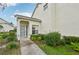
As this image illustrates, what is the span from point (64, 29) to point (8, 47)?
1451mm

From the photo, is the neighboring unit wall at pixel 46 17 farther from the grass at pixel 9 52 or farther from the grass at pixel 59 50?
the grass at pixel 9 52

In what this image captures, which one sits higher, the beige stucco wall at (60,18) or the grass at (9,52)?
the beige stucco wall at (60,18)

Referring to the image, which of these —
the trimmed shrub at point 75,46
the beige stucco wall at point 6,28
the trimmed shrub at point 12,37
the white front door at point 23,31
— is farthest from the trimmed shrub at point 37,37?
the trimmed shrub at point 75,46

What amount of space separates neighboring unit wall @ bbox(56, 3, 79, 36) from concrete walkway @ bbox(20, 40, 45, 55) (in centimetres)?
72

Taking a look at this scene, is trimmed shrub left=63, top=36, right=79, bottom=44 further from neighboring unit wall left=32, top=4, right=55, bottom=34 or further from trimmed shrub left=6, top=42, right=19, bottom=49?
trimmed shrub left=6, top=42, right=19, bottom=49

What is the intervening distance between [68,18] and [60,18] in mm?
200

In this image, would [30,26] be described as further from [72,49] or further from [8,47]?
[72,49]

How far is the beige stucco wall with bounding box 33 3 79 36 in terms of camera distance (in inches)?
202

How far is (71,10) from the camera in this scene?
203 inches

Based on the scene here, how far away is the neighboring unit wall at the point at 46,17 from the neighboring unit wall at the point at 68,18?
14cm

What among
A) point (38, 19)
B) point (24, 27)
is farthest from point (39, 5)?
point (24, 27)

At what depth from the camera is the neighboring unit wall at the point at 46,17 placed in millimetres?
5172

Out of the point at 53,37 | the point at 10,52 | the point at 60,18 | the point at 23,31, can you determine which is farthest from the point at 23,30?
the point at 60,18

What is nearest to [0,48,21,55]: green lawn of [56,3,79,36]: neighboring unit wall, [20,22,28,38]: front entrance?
[20,22,28,38]: front entrance
